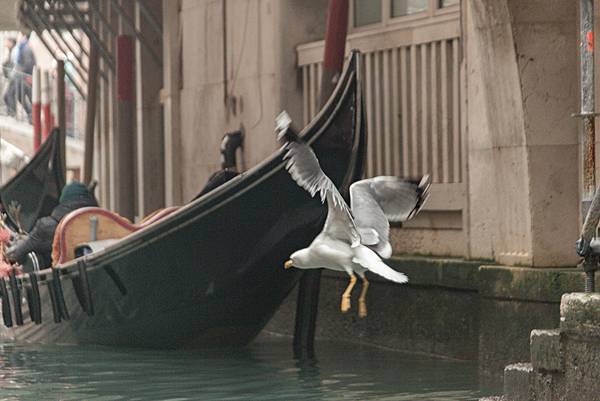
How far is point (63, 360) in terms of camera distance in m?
13.2

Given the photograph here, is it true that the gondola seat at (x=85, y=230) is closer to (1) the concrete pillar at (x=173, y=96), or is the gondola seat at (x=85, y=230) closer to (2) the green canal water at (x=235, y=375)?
(2) the green canal water at (x=235, y=375)

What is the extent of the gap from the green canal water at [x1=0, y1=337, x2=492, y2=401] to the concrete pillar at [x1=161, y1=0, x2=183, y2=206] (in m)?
3.97

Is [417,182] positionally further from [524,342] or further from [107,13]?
[107,13]

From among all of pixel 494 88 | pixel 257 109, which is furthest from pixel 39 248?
pixel 494 88

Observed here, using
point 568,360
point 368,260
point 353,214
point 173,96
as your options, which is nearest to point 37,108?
point 173,96

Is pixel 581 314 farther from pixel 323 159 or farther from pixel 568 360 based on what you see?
pixel 323 159

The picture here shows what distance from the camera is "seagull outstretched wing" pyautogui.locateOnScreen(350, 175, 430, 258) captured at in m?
9.73

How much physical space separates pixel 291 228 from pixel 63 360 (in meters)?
1.98

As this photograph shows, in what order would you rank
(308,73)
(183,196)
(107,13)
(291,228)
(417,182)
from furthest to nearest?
1. (107,13)
2. (183,196)
3. (308,73)
4. (291,228)
5. (417,182)

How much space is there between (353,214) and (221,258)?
304cm

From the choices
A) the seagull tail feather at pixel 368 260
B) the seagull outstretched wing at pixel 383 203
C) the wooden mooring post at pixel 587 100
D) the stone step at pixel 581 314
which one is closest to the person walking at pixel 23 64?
the seagull outstretched wing at pixel 383 203

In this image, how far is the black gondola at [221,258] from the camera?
40.1ft

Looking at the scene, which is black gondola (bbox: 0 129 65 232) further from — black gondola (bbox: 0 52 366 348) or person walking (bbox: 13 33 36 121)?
person walking (bbox: 13 33 36 121)

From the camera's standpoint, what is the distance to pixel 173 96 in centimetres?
1764
